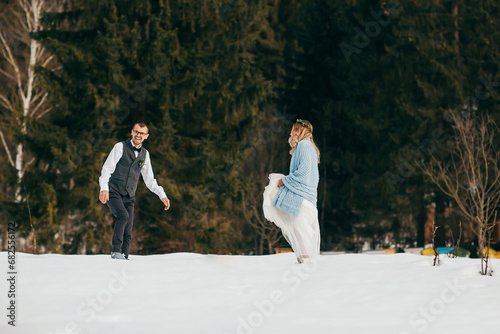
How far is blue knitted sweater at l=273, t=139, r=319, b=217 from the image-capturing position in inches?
313

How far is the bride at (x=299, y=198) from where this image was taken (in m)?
7.97

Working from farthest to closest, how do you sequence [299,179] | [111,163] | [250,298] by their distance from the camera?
[111,163], [299,179], [250,298]

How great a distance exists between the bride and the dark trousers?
1.63 metres

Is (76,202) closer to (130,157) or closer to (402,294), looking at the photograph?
(130,157)

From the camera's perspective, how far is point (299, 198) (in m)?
7.98

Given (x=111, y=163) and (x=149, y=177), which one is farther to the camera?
(x=149, y=177)

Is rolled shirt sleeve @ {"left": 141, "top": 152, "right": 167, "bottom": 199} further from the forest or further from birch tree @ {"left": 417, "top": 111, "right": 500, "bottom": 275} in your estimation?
the forest

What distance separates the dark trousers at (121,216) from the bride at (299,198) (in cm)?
163

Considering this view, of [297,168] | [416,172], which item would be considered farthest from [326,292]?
[416,172]

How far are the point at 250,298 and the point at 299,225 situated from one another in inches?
77.4

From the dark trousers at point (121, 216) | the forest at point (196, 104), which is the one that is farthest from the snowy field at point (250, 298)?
the forest at point (196, 104)

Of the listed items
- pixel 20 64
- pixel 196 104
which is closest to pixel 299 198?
pixel 196 104

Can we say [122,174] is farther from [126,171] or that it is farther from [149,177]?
[149,177]

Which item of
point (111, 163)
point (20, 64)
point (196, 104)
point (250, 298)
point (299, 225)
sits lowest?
point (250, 298)
